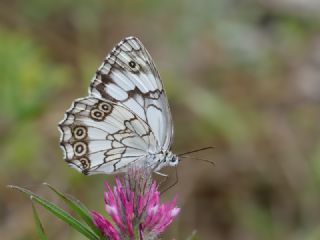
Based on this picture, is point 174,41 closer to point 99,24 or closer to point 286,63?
point 99,24

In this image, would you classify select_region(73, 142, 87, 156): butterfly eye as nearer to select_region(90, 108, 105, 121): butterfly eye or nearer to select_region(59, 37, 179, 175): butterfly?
select_region(59, 37, 179, 175): butterfly

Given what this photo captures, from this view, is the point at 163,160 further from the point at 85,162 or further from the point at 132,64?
the point at 132,64

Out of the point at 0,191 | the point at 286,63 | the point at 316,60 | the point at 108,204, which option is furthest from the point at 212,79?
the point at 108,204

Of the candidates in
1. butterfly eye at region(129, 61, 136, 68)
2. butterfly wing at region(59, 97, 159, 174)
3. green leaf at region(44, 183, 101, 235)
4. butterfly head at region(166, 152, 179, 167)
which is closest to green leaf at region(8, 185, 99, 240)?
green leaf at region(44, 183, 101, 235)

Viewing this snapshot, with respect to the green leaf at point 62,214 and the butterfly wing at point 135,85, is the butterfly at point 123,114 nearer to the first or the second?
the butterfly wing at point 135,85

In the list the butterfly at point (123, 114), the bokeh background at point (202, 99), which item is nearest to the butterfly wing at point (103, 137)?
the butterfly at point (123, 114)

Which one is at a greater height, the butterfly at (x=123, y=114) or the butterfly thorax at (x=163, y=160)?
the butterfly at (x=123, y=114)
